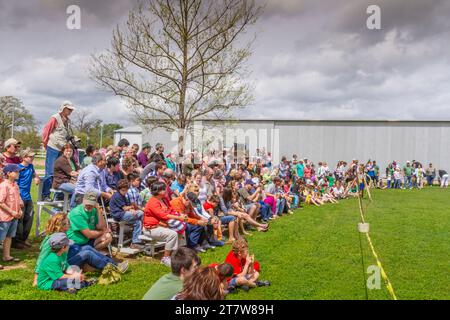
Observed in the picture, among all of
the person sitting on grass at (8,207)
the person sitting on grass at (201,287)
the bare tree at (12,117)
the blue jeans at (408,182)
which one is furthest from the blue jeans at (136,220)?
the bare tree at (12,117)

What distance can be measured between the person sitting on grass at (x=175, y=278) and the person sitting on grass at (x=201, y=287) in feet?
1.25

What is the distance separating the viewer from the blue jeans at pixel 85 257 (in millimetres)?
5852

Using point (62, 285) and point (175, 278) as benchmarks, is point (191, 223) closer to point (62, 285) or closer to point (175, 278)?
point (62, 285)

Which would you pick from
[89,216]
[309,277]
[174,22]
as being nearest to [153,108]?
[174,22]

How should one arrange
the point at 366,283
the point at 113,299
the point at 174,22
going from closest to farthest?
the point at 113,299
the point at 366,283
the point at 174,22

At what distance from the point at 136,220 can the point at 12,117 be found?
3903 cm

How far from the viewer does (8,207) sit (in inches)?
247

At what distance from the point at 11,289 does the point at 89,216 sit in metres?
1.43

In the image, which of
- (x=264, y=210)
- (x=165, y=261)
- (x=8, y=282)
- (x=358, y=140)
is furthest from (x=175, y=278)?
(x=358, y=140)

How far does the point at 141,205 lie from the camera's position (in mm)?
8039

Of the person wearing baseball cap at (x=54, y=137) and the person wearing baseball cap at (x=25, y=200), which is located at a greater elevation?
the person wearing baseball cap at (x=54, y=137)

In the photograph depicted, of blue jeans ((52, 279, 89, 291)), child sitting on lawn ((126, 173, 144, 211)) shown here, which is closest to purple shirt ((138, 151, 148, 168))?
child sitting on lawn ((126, 173, 144, 211))

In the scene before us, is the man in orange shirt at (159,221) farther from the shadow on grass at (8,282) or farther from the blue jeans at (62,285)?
the shadow on grass at (8,282)

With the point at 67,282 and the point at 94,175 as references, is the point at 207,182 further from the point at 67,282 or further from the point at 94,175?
the point at 67,282
